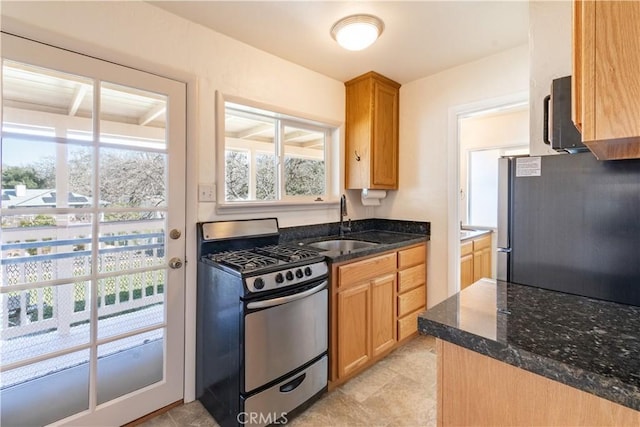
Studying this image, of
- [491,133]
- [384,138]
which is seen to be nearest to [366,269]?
[384,138]

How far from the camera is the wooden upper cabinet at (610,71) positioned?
530 millimetres

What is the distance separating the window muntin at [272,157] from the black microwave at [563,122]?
175cm

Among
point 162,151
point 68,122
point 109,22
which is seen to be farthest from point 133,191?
point 109,22

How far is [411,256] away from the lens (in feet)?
8.39

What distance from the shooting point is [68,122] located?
1.46 meters

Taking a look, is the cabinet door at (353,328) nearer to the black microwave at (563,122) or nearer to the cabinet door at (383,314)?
the cabinet door at (383,314)

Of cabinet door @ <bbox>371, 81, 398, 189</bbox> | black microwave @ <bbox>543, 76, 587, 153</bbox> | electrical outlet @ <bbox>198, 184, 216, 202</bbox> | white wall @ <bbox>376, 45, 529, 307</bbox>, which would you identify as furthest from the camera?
cabinet door @ <bbox>371, 81, 398, 189</bbox>

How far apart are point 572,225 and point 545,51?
0.79 m

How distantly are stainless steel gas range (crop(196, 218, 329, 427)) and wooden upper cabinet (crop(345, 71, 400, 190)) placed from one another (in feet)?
3.60

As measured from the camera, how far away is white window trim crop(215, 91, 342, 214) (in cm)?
197

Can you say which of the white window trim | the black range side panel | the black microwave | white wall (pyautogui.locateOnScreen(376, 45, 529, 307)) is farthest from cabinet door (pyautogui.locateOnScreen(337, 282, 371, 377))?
the black microwave

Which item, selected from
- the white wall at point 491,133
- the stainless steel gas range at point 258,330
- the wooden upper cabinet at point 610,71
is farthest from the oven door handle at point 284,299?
the white wall at point 491,133

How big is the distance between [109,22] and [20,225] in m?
1.11

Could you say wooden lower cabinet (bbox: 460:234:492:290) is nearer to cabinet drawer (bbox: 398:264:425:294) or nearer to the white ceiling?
cabinet drawer (bbox: 398:264:425:294)
